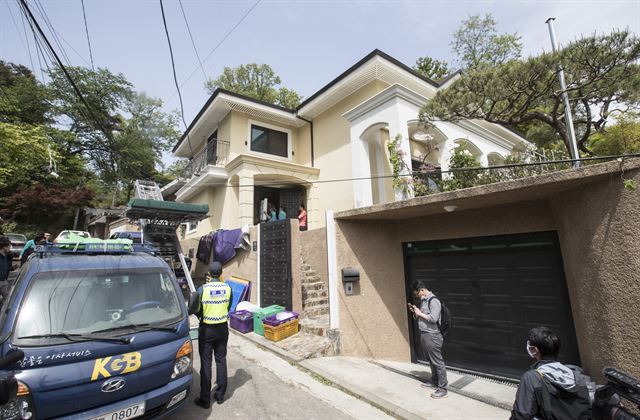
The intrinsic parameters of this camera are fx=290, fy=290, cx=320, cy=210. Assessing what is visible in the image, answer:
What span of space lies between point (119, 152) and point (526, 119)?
99.7 feet

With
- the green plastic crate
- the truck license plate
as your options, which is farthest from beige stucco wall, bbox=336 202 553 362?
the truck license plate

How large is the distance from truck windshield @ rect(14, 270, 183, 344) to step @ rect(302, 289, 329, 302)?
4131 mm

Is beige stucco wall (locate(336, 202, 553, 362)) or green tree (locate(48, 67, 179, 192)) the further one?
green tree (locate(48, 67, 179, 192))

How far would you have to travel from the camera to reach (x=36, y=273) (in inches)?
123

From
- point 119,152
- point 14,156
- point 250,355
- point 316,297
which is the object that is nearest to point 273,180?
point 316,297

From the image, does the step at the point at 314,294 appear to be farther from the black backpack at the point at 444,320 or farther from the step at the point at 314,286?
the black backpack at the point at 444,320

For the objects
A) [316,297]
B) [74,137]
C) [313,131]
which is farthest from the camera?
[74,137]

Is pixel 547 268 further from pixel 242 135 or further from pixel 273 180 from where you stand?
pixel 242 135

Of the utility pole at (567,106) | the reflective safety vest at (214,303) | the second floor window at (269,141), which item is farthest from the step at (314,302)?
the second floor window at (269,141)

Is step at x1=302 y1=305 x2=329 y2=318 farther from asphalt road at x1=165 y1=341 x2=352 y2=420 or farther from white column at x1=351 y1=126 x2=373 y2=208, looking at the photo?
white column at x1=351 y1=126 x2=373 y2=208

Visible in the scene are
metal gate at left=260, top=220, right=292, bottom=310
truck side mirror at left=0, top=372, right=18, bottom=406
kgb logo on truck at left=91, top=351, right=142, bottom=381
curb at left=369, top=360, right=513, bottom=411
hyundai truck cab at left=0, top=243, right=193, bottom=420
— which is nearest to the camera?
truck side mirror at left=0, top=372, right=18, bottom=406

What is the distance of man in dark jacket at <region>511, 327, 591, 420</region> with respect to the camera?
7.22 ft

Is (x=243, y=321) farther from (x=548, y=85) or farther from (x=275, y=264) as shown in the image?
(x=548, y=85)

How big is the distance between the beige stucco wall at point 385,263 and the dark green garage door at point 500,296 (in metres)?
0.34
